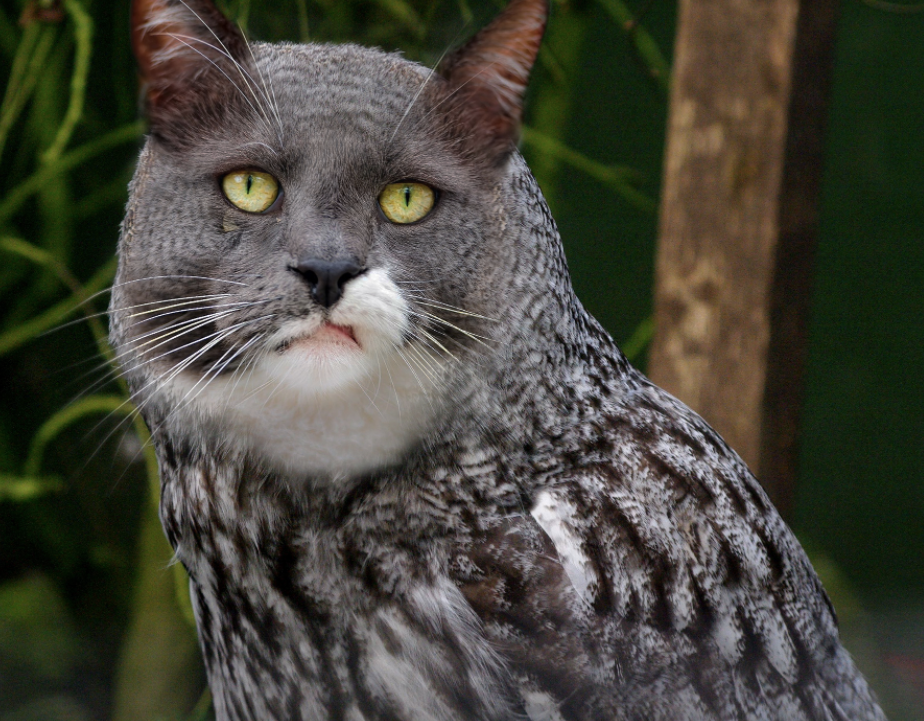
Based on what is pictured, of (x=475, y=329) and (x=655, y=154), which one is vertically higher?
(x=655, y=154)

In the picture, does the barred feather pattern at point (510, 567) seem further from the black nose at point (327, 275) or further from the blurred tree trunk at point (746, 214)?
the blurred tree trunk at point (746, 214)

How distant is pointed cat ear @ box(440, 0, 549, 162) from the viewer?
0.88m

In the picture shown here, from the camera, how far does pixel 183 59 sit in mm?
879

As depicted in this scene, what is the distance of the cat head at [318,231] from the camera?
0.83 metres

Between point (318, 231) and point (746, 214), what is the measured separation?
2.46ft

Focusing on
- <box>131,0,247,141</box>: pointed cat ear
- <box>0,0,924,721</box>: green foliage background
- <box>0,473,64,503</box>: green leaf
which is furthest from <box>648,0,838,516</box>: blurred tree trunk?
<box>0,473,64,503</box>: green leaf

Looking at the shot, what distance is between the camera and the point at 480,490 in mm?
946

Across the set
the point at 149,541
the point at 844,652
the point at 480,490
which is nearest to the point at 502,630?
the point at 480,490

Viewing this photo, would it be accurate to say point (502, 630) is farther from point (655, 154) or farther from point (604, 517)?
point (655, 154)

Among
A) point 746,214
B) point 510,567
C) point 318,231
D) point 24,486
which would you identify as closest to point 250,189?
point 318,231

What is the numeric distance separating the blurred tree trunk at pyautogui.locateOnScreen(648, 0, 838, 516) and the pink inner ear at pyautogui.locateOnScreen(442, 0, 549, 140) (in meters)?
0.55

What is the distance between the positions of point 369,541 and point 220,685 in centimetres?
34

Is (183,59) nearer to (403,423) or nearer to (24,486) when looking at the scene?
(403,423)

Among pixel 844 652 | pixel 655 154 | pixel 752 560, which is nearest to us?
pixel 752 560
